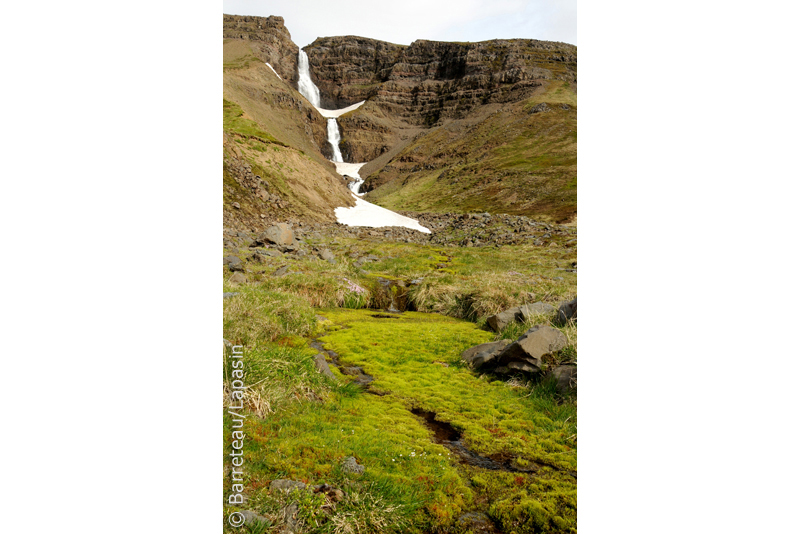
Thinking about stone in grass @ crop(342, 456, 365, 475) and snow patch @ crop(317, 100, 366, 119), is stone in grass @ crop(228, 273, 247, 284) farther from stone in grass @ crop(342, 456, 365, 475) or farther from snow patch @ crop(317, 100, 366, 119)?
snow patch @ crop(317, 100, 366, 119)

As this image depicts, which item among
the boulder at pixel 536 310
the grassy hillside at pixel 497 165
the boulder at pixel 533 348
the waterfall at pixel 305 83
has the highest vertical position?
the waterfall at pixel 305 83

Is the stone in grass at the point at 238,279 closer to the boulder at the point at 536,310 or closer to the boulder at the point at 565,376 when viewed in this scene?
the boulder at the point at 536,310

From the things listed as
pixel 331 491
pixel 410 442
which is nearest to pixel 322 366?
pixel 410 442

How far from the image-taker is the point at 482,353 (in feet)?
18.4

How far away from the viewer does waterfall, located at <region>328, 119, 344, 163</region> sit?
363 ft

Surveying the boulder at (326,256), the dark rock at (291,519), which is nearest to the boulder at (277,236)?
the boulder at (326,256)

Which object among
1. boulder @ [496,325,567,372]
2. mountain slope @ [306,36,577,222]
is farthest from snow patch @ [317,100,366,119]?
boulder @ [496,325,567,372]

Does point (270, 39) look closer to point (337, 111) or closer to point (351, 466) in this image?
point (337, 111)

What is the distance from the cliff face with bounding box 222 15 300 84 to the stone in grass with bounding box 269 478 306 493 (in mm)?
132705

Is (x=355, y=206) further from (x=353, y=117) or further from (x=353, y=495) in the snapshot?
(x=353, y=117)

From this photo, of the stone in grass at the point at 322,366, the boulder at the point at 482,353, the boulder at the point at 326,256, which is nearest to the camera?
the stone in grass at the point at 322,366

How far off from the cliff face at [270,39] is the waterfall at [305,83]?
2.27m

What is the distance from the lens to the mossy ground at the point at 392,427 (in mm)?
2770

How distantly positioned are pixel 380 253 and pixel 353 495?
15797 mm
